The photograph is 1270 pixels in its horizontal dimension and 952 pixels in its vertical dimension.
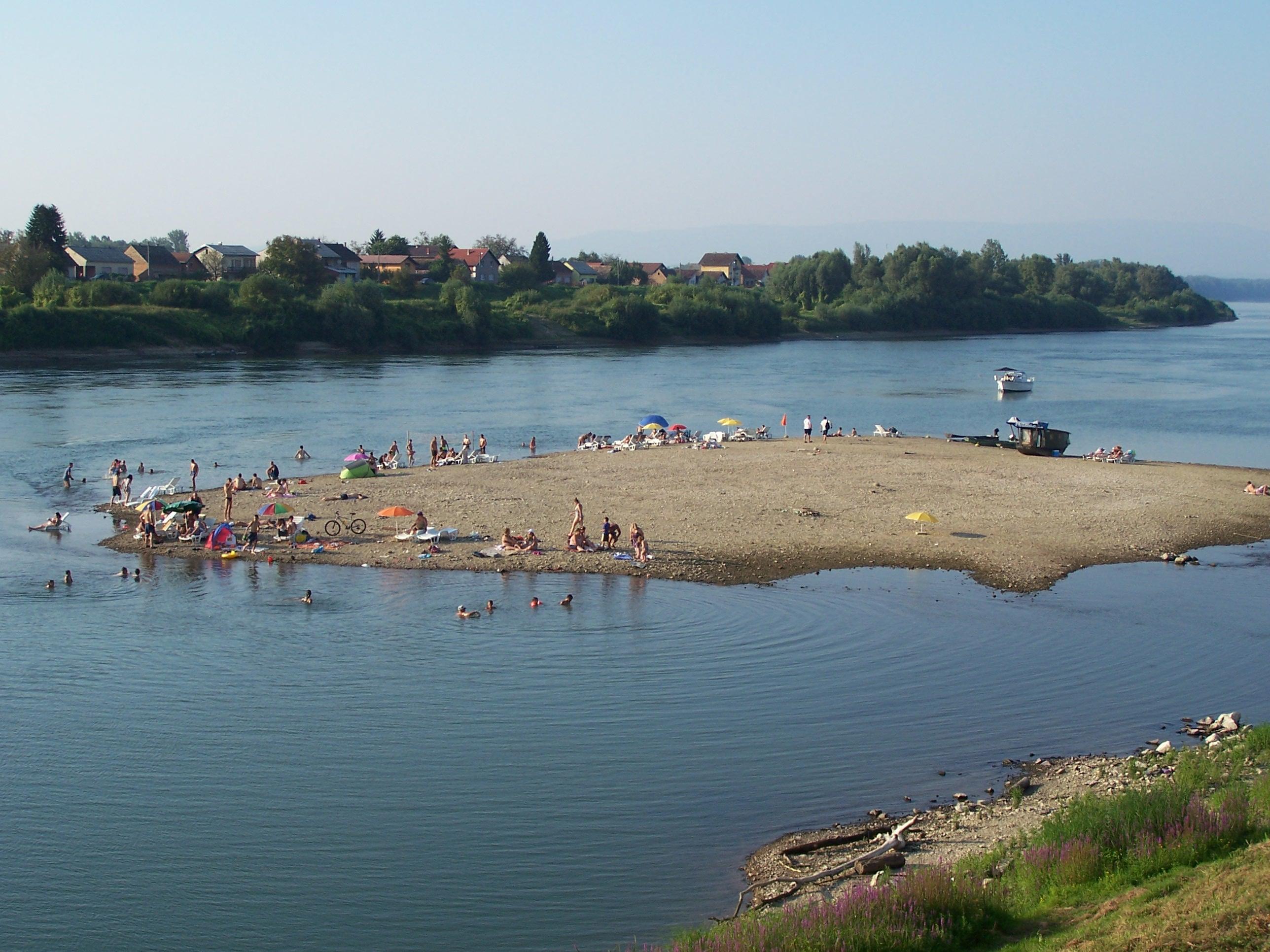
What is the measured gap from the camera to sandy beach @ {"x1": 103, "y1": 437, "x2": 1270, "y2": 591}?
103ft

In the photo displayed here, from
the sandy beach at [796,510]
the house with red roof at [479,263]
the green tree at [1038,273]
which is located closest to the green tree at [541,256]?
the house with red roof at [479,263]

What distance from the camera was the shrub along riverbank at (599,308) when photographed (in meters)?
96.5

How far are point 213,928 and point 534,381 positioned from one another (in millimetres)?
71710

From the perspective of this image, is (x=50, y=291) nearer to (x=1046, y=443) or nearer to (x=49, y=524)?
(x=49, y=524)

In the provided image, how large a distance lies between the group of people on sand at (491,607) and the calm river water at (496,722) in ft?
1.08

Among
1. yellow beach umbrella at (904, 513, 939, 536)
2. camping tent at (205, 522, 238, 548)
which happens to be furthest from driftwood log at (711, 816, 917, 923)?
camping tent at (205, 522, 238, 548)

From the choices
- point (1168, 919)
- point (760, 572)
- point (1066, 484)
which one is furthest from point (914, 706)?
point (1066, 484)

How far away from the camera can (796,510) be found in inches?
1427

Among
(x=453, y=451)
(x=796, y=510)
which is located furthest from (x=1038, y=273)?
(x=796, y=510)

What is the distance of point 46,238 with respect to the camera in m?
112

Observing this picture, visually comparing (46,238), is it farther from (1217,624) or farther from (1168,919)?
(1168,919)

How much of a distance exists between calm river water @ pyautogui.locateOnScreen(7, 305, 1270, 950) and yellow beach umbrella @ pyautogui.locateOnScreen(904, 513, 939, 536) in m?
4.38

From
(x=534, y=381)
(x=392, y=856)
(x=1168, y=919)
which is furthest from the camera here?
(x=534, y=381)

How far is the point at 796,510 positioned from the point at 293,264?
299 feet
